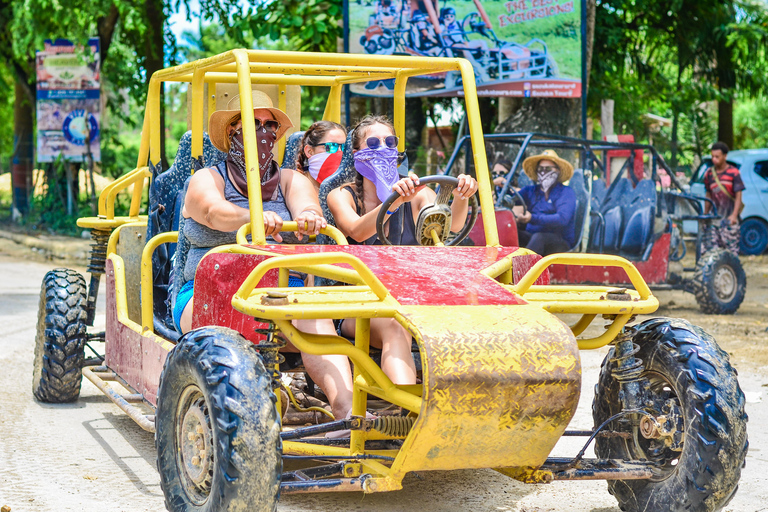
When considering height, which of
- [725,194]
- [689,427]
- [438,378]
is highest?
[438,378]

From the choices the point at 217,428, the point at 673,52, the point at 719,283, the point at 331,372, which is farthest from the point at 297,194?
the point at 673,52

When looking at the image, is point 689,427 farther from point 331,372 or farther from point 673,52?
point 673,52

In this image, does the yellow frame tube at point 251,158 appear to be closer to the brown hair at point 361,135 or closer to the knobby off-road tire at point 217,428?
the knobby off-road tire at point 217,428

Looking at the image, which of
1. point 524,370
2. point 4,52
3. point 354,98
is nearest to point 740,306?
point 354,98

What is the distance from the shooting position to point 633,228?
984cm

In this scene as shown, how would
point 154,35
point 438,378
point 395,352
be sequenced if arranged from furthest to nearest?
point 154,35
point 395,352
point 438,378

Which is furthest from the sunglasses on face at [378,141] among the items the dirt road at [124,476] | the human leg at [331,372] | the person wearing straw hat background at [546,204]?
the person wearing straw hat background at [546,204]

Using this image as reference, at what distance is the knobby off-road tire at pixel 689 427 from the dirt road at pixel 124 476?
42cm

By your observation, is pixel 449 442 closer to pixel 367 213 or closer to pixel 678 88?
pixel 367 213

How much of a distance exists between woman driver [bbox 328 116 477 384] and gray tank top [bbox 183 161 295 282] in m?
0.29

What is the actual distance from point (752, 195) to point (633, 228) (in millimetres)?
8508

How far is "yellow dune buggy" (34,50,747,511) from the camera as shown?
9.28ft

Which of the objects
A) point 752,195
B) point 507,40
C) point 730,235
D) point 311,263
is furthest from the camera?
point 752,195

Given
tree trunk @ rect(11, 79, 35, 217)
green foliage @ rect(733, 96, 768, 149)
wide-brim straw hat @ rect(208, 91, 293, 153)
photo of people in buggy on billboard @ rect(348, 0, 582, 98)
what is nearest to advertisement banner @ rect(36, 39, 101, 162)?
tree trunk @ rect(11, 79, 35, 217)
